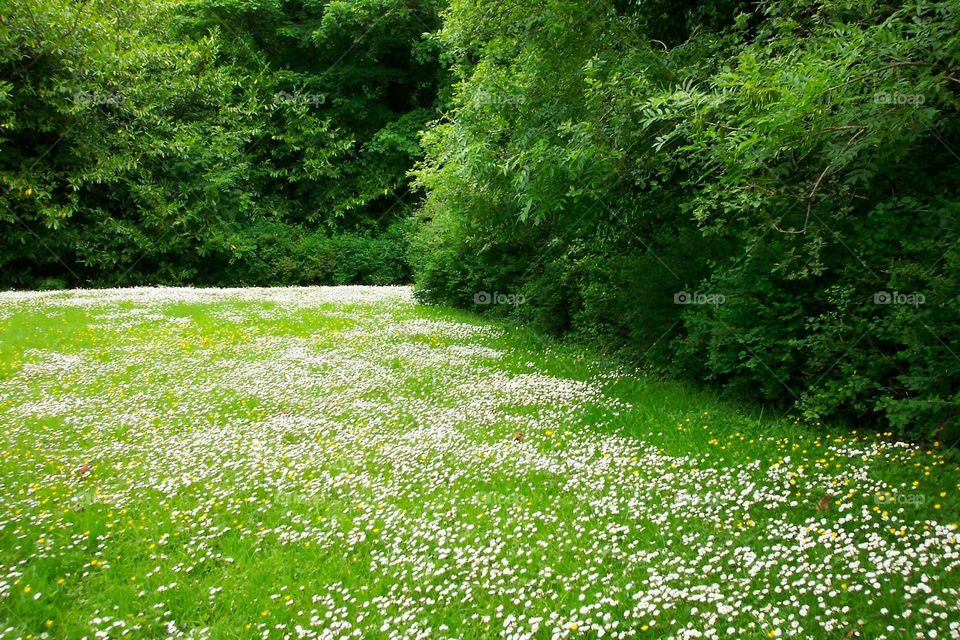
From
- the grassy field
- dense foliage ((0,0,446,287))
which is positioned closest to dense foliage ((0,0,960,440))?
the grassy field

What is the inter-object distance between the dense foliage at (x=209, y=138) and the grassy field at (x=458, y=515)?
514 inches

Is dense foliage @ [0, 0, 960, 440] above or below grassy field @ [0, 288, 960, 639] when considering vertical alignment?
above

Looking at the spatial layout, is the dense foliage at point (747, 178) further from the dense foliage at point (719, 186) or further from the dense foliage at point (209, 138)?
the dense foliage at point (209, 138)

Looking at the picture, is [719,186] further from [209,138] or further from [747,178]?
[209,138]

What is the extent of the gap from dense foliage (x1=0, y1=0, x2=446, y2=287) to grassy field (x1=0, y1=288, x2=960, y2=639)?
13.1 meters

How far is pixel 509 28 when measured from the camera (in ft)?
29.5

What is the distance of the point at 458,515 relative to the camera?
509 cm

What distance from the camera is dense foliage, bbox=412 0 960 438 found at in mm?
4762

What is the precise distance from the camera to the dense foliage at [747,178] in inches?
187

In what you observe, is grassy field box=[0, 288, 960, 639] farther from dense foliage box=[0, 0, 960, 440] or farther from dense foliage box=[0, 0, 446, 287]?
dense foliage box=[0, 0, 446, 287]

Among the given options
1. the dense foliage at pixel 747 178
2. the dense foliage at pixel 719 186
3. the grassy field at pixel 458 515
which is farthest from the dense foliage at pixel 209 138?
the grassy field at pixel 458 515

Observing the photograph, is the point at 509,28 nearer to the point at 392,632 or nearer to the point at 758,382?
the point at 758,382

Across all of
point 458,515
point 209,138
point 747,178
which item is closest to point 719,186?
point 747,178

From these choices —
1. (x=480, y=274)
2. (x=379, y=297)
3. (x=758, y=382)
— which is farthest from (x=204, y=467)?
(x=379, y=297)
